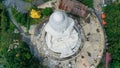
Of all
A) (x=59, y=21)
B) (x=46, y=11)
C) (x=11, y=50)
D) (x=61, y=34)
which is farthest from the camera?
(x=46, y=11)

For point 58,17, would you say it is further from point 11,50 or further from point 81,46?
point 11,50

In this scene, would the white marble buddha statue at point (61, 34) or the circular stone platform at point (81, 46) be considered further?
the circular stone platform at point (81, 46)

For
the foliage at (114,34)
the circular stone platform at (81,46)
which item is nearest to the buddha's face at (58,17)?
the circular stone platform at (81,46)

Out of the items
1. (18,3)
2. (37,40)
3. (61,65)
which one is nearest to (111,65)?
(61,65)

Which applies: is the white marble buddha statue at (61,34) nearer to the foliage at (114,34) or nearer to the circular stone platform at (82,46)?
the circular stone platform at (82,46)

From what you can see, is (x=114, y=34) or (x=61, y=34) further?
(x=114, y=34)

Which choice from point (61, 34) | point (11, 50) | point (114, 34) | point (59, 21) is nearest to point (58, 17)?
point (59, 21)

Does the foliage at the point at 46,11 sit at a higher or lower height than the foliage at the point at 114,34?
higher
